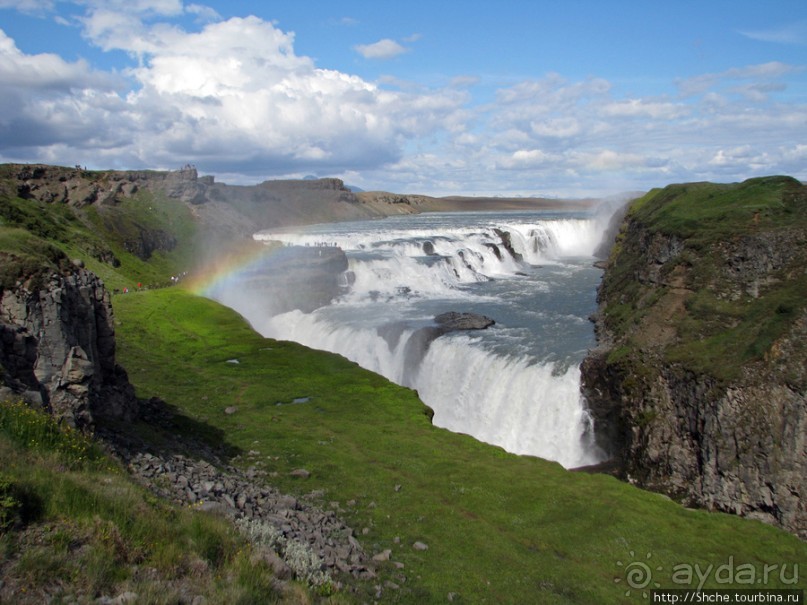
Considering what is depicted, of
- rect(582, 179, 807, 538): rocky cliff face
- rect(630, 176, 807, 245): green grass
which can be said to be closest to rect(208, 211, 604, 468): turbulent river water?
rect(582, 179, 807, 538): rocky cliff face

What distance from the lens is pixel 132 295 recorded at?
58.0 m

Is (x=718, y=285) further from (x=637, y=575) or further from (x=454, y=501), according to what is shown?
(x=454, y=501)

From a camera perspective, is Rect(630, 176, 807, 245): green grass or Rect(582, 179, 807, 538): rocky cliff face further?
Rect(630, 176, 807, 245): green grass

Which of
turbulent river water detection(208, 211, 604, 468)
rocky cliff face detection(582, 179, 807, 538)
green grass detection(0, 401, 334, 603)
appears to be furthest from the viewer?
turbulent river water detection(208, 211, 604, 468)

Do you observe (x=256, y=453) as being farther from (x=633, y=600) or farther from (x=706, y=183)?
(x=706, y=183)

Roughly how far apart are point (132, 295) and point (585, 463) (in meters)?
47.0

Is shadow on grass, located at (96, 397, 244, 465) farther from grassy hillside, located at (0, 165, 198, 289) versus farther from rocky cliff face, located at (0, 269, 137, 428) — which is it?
grassy hillside, located at (0, 165, 198, 289)

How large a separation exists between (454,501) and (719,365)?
17487 millimetres

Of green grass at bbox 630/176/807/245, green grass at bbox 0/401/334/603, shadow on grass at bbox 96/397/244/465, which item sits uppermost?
green grass at bbox 630/176/807/245

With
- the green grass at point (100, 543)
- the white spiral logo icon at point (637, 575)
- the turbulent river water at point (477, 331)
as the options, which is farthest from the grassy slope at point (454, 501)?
the turbulent river water at point (477, 331)

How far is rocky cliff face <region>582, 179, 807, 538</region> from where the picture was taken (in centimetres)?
2561

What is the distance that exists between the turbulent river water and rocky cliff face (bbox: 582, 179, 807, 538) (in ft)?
8.68

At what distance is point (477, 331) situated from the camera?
48375 millimetres

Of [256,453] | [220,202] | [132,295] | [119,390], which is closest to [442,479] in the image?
[256,453]
